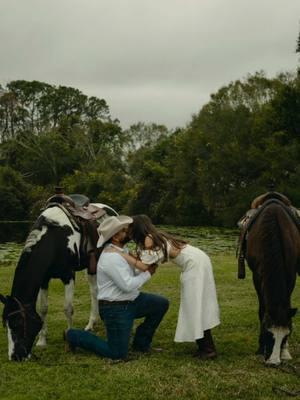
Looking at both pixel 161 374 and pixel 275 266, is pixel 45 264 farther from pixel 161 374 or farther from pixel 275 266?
pixel 275 266

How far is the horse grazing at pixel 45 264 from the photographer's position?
582 cm

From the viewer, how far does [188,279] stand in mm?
5793

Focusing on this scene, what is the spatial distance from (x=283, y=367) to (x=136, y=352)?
1596mm

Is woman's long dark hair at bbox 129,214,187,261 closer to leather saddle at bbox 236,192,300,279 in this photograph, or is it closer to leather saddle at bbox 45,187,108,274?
leather saddle at bbox 236,192,300,279

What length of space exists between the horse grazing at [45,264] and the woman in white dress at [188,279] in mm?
1122

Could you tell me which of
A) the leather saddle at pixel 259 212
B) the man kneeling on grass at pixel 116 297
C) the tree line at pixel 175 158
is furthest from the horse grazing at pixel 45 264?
the tree line at pixel 175 158

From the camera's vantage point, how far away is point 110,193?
45688 millimetres

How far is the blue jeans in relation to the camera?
5707 millimetres

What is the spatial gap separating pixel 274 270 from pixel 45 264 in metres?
2.50

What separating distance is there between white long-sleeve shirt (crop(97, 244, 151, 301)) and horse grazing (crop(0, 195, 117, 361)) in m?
0.80

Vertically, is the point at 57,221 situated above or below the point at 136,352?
above

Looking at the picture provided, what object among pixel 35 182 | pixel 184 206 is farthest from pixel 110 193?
pixel 35 182

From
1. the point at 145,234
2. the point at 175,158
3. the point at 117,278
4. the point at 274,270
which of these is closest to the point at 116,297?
the point at 117,278

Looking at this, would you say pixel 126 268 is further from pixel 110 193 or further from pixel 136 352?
pixel 110 193
